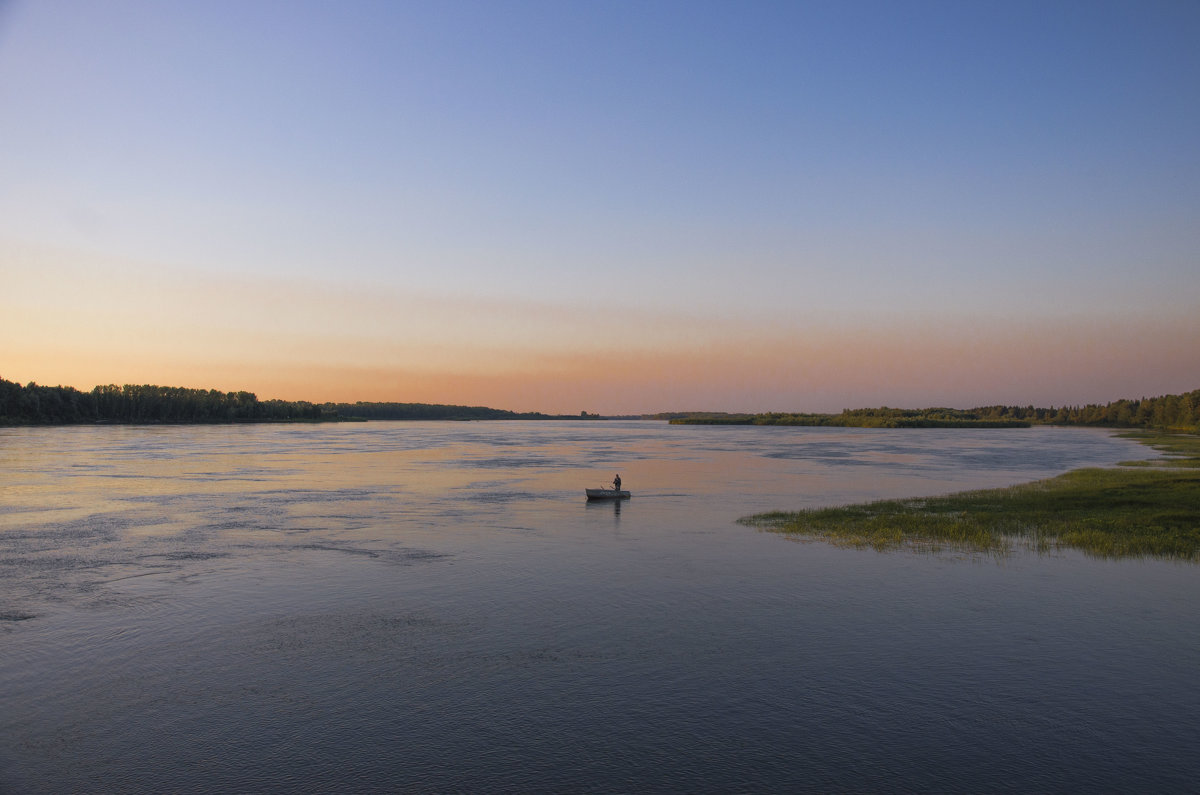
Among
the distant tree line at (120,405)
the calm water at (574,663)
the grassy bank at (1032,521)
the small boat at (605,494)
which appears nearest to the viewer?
the calm water at (574,663)

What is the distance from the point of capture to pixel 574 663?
14.9 meters

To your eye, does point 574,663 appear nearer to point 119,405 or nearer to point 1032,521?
point 1032,521

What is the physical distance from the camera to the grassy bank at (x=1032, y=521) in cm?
2641

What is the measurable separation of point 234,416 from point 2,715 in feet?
652

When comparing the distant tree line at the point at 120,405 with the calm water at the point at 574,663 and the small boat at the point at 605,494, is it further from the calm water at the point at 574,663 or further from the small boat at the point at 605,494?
the small boat at the point at 605,494

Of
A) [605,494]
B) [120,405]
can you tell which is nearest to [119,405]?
[120,405]

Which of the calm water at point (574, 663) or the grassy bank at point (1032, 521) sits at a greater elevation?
the grassy bank at point (1032, 521)

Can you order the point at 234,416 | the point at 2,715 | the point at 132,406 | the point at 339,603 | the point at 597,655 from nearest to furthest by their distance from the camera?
the point at 2,715 → the point at 597,655 → the point at 339,603 → the point at 132,406 → the point at 234,416

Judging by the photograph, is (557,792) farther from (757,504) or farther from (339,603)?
(757,504)

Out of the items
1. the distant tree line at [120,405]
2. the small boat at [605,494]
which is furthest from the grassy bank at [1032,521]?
the distant tree line at [120,405]

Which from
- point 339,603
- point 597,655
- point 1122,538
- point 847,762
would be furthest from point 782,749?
point 1122,538

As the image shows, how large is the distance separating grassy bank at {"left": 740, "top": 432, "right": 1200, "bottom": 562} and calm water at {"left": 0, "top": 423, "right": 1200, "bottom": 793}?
249 centimetres

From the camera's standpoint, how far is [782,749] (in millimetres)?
11422

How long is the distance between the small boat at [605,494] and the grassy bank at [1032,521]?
352 inches
